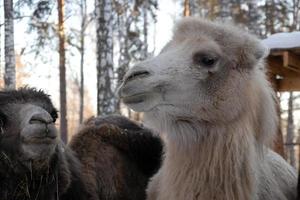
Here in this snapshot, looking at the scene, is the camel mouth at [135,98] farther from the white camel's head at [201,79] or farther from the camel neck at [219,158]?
the camel neck at [219,158]

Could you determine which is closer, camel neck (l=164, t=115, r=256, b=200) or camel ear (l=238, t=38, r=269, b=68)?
camel neck (l=164, t=115, r=256, b=200)

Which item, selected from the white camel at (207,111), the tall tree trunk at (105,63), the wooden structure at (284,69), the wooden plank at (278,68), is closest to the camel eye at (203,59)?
the white camel at (207,111)

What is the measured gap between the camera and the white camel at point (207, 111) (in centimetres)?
378

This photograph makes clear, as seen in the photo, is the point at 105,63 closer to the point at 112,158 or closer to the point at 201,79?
the point at 112,158

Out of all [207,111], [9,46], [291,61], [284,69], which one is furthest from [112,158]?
[9,46]

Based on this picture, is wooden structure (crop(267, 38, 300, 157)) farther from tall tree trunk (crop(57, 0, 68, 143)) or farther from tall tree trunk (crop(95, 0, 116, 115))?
tall tree trunk (crop(57, 0, 68, 143))

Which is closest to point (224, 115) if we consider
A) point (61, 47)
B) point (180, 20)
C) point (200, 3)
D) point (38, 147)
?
point (180, 20)

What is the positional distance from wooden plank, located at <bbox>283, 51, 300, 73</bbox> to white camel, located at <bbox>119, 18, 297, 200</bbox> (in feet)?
11.5

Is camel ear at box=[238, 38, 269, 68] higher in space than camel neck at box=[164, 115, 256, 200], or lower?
higher

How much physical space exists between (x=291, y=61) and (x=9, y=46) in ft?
21.8

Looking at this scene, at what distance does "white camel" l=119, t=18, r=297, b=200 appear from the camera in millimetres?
3779

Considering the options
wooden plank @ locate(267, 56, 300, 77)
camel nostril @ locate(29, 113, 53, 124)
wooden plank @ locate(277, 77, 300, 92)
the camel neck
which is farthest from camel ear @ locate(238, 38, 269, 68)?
wooden plank @ locate(277, 77, 300, 92)

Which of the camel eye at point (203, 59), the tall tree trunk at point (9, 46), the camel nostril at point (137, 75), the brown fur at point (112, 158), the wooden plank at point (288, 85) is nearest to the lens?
the camel nostril at point (137, 75)

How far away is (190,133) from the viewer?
3.85 meters
